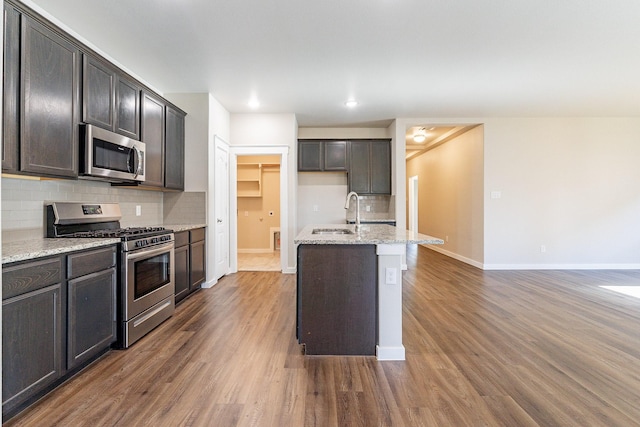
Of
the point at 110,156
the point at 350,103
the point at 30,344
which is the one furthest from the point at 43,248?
the point at 350,103

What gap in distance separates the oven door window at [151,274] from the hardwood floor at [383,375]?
1.31ft

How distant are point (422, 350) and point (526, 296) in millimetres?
2209

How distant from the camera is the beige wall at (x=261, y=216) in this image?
24.4 ft

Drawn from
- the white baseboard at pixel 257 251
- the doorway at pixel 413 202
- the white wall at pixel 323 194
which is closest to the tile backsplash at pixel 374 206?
the white wall at pixel 323 194

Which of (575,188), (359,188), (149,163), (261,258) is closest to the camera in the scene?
(149,163)

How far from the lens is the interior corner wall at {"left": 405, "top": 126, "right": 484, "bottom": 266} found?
5.64 m

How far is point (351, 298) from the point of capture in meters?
2.35

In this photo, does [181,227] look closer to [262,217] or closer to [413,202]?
[262,217]

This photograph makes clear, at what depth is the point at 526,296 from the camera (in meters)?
3.86

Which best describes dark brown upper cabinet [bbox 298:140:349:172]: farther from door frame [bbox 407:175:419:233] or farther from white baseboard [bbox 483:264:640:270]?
door frame [bbox 407:175:419:233]

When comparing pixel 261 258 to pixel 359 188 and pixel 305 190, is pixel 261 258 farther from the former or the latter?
pixel 359 188

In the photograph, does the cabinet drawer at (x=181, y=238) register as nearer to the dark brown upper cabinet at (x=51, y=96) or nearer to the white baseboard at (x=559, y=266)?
the dark brown upper cabinet at (x=51, y=96)

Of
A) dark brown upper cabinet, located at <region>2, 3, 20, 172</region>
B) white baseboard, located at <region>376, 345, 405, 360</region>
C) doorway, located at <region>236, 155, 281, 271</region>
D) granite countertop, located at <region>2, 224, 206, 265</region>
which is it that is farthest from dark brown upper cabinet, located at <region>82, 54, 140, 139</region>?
doorway, located at <region>236, 155, 281, 271</region>

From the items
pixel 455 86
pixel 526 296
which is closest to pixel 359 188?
pixel 455 86
